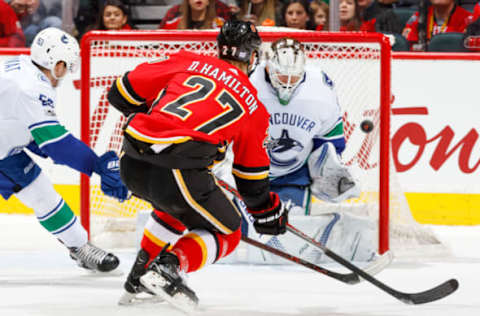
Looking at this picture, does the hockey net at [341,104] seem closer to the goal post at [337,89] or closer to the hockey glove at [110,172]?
the goal post at [337,89]

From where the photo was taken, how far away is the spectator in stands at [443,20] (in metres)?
4.51

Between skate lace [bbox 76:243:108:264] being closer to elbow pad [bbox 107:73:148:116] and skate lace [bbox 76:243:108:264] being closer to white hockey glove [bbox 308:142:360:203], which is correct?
elbow pad [bbox 107:73:148:116]

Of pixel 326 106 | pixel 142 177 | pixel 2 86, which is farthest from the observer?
pixel 326 106

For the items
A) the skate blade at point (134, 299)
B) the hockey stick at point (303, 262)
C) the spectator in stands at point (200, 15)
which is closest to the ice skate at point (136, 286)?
the skate blade at point (134, 299)

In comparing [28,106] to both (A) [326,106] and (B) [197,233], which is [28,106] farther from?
(A) [326,106]

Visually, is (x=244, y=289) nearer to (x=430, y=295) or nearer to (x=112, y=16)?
(x=430, y=295)

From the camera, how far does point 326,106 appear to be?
3389mm

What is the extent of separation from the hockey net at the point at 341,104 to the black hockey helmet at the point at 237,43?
3.49 feet

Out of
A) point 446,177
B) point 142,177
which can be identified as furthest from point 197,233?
point 446,177

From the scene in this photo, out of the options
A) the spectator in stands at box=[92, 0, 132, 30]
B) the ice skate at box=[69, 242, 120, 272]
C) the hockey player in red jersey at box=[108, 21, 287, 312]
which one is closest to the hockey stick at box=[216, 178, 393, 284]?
the hockey player in red jersey at box=[108, 21, 287, 312]

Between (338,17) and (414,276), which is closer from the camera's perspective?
(414,276)

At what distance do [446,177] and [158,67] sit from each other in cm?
226

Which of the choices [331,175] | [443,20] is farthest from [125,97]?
[443,20]

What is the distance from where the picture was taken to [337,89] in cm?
375
